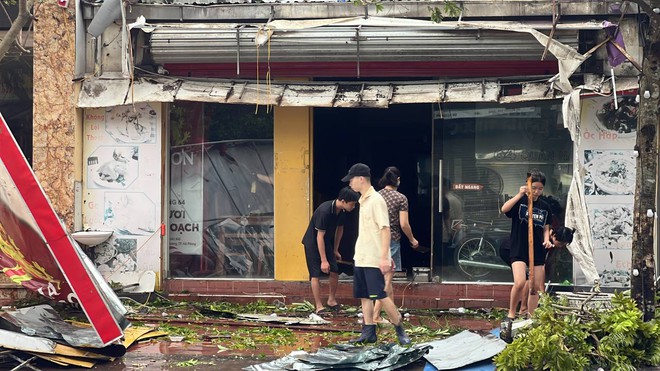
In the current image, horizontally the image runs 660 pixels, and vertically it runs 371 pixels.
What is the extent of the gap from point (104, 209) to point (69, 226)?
0.56 meters

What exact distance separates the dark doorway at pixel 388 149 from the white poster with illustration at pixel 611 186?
294cm

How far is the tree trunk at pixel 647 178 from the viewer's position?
376 inches

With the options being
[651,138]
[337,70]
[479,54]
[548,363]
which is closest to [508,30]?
[479,54]

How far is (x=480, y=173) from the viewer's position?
1366 centimetres

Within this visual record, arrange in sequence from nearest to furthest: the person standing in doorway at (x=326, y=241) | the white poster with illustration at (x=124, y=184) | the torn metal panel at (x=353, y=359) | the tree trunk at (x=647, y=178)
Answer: the torn metal panel at (x=353, y=359) → the tree trunk at (x=647, y=178) → the person standing in doorway at (x=326, y=241) → the white poster with illustration at (x=124, y=184)

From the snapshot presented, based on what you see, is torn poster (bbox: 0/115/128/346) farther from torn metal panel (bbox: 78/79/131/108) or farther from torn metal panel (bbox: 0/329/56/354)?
torn metal panel (bbox: 78/79/131/108)

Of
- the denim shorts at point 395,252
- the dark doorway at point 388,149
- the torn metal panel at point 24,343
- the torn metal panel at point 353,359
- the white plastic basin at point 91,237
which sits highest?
the dark doorway at point 388,149

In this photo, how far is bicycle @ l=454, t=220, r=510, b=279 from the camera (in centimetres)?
1362

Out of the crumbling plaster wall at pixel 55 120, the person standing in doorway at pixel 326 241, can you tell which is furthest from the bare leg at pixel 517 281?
the crumbling plaster wall at pixel 55 120

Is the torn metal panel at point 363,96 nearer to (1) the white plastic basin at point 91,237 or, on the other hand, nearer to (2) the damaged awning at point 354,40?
(2) the damaged awning at point 354,40

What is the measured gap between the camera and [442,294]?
44.3 feet

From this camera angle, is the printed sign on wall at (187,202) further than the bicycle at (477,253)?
Yes

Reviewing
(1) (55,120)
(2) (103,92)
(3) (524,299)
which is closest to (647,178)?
(3) (524,299)

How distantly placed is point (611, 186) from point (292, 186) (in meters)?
4.47
